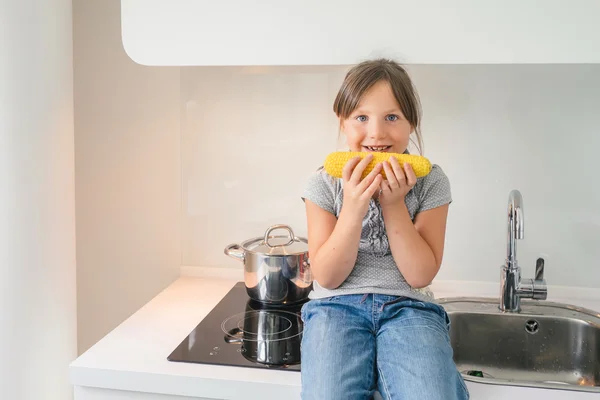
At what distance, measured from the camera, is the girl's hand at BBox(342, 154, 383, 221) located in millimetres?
1053

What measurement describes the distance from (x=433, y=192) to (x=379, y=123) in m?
0.17

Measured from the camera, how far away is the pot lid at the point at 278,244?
57.3 inches

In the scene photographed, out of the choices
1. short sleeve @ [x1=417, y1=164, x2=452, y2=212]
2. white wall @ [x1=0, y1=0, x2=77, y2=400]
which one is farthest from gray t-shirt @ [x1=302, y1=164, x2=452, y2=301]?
white wall @ [x1=0, y1=0, x2=77, y2=400]

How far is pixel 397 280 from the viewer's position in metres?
1.14

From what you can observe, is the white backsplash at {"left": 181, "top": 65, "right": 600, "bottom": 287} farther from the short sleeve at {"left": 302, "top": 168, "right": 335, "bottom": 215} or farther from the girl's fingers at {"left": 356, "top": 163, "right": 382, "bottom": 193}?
the girl's fingers at {"left": 356, "top": 163, "right": 382, "bottom": 193}

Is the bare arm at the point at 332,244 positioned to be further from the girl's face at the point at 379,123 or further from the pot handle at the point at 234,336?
the pot handle at the point at 234,336

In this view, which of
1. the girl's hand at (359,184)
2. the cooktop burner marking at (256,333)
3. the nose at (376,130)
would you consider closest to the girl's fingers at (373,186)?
the girl's hand at (359,184)

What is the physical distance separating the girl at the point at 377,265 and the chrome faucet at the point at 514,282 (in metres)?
0.25

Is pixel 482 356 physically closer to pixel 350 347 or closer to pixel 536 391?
pixel 536 391

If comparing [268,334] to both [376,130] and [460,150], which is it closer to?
[376,130]

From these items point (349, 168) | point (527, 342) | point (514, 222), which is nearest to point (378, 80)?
point (349, 168)

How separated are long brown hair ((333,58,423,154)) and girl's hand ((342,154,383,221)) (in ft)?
0.47

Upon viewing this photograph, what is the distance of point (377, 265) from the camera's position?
116 cm

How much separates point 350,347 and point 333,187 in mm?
311
